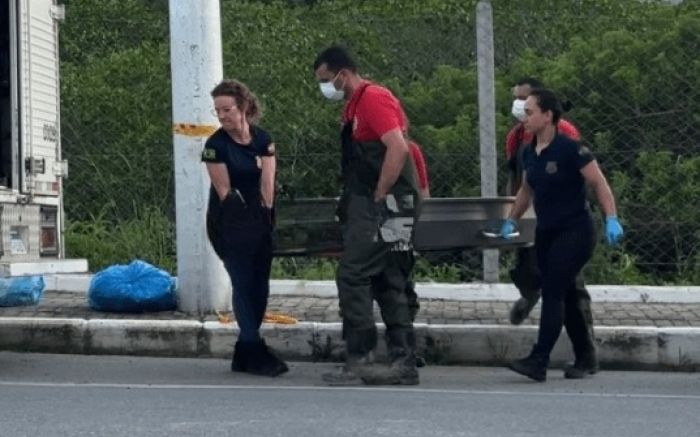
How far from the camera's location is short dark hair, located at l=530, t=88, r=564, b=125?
976 cm

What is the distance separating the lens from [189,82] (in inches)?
444

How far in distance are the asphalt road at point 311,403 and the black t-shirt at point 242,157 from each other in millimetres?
1127

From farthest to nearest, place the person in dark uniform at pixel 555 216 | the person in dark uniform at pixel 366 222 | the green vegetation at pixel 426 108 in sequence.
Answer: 1. the green vegetation at pixel 426 108
2. the person in dark uniform at pixel 555 216
3. the person in dark uniform at pixel 366 222

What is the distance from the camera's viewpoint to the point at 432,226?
10.4 meters

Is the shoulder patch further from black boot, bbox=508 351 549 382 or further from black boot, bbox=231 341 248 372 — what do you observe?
black boot, bbox=508 351 549 382

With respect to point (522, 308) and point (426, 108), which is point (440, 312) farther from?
point (426, 108)

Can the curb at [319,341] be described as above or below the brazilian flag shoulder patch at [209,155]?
below

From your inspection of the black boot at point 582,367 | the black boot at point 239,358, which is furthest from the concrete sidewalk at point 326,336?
the black boot at point 239,358

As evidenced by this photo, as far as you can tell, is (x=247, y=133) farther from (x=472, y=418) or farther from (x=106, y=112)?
(x=106, y=112)

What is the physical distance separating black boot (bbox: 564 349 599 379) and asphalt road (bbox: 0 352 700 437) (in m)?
0.10

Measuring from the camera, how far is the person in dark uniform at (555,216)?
9.69 meters

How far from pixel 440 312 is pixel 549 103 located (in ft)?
8.22

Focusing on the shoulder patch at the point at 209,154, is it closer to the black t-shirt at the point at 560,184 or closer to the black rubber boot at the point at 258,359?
the black rubber boot at the point at 258,359

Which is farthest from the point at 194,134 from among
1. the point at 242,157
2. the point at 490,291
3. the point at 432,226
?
the point at 490,291
